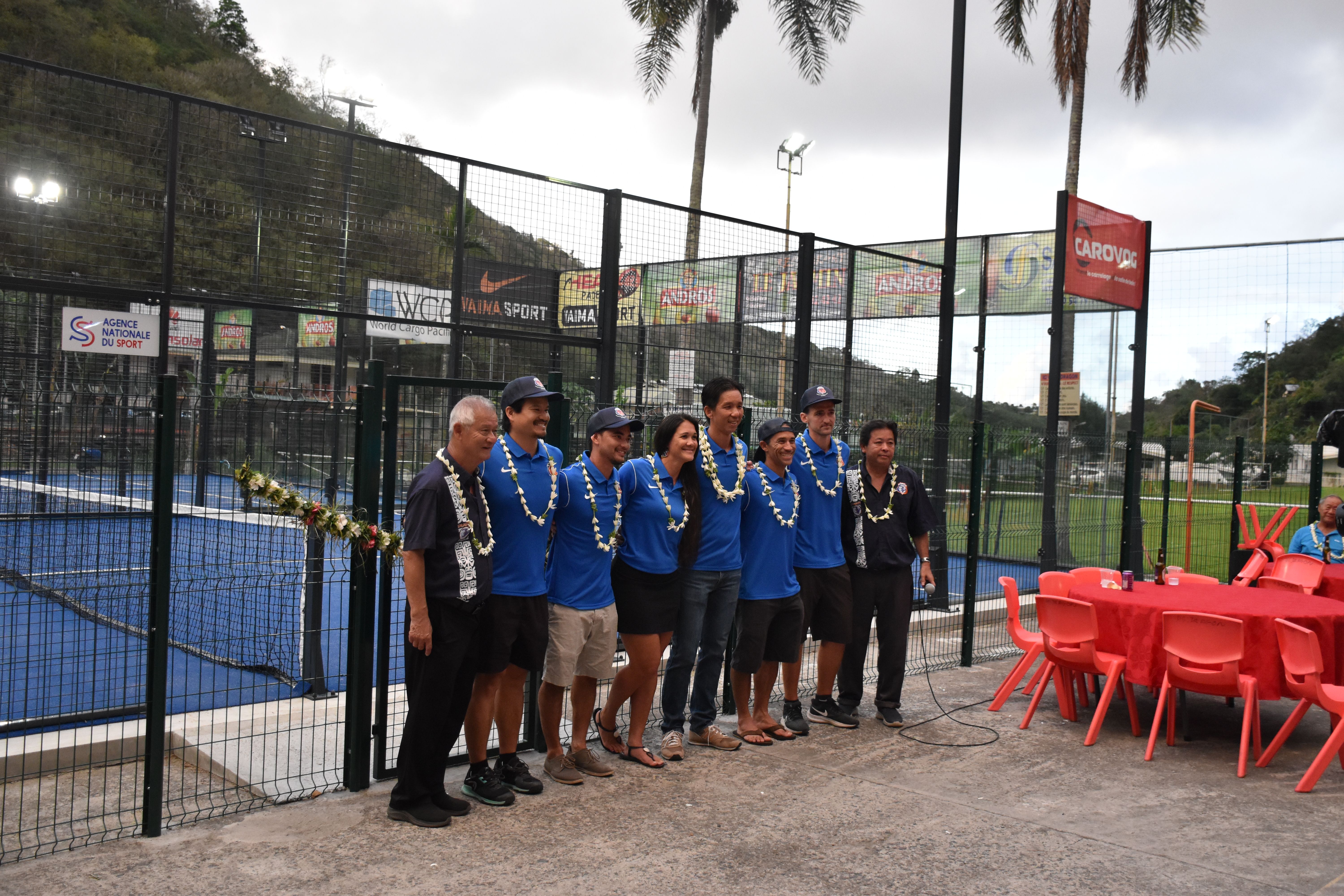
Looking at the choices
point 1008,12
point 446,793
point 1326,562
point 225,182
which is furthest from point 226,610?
point 1008,12

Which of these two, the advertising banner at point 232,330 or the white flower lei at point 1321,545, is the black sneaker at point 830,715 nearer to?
the white flower lei at point 1321,545

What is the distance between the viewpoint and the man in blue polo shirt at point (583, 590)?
5.10 metres

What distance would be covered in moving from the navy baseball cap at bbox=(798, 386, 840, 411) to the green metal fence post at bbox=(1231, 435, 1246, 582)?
7946 millimetres

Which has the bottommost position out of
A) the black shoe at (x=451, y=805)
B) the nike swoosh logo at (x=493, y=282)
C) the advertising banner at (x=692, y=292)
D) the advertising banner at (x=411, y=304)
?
the black shoe at (x=451, y=805)

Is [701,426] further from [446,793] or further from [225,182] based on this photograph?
[225,182]

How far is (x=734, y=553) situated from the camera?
226 inches

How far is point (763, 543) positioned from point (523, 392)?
181 centimetres

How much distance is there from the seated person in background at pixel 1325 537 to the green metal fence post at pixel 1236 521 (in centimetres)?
188

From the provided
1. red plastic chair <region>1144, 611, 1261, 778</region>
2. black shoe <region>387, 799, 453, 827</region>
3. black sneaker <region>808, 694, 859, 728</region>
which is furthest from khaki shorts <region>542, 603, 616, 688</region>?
red plastic chair <region>1144, 611, 1261, 778</region>

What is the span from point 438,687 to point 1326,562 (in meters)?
8.75

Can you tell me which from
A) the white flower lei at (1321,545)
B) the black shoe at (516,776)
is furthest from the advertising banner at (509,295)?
the white flower lei at (1321,545)

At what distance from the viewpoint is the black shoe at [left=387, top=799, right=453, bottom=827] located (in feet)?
15.0

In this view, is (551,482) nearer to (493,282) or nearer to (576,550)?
(576,550)

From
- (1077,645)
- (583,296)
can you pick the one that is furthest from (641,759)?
(583,296)
